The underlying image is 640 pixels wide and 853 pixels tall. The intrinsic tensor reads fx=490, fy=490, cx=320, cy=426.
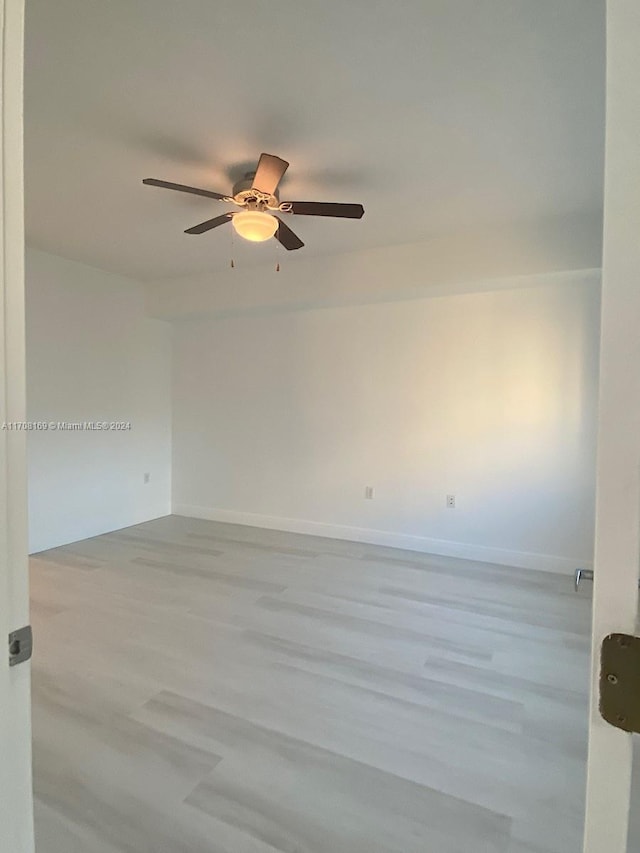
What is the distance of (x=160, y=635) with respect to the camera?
9.18 ft

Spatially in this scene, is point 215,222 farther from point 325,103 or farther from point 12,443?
point 12,443

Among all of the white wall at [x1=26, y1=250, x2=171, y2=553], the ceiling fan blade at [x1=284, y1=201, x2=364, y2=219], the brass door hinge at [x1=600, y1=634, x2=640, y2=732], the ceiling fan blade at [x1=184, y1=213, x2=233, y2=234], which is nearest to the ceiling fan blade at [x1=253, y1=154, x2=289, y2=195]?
the ceiling fan blade at [x1=284, y1=201, x2=364, y2=219]

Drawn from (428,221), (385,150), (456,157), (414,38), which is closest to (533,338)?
(428,221)

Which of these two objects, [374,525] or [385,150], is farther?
[374,525]

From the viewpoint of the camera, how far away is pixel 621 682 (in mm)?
495

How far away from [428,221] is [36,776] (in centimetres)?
359

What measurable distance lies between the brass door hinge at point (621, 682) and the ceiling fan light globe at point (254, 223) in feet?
8.15

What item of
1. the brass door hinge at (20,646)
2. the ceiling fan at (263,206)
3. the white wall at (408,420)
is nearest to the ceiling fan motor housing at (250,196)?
the ceiling fan at (263,206)

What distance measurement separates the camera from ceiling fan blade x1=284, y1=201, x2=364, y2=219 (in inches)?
93.4

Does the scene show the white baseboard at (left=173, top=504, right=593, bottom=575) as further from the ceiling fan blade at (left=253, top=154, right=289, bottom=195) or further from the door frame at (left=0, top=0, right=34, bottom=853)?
the door frame at (left=0, top=0, right=34, bottom=853)

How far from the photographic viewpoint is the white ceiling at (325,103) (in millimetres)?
1620

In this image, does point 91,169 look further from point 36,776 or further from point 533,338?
point 533,338

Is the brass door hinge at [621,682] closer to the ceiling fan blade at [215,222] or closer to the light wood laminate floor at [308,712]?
the light wood laminate floor at [308,712]

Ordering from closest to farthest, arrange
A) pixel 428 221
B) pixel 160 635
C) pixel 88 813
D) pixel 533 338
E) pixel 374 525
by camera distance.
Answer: pixel 88 813 < pixel 160 635 < pixel 428 221 < pixel 533 338 < pixel 374 525
